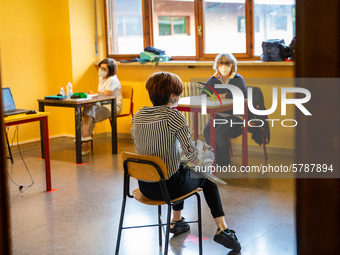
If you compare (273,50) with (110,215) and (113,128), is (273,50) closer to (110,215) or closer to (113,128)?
(113,128)

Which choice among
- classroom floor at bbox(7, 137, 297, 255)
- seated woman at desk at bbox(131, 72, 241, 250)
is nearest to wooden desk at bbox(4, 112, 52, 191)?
classroom floor at bbox(7, 137, 297, 255)

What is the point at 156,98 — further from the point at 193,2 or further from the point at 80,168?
the point at 193,2

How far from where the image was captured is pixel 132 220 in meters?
3.04

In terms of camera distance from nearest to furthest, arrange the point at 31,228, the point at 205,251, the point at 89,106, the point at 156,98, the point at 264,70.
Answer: the point at 156,98, the point at 205,251, the point at 31,228, the point at 264,70, the point at 89,106

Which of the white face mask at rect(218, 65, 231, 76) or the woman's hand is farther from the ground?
the white face mask at rect(218, 65, 231, 76)

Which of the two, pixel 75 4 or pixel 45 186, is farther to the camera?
pixel 75 4

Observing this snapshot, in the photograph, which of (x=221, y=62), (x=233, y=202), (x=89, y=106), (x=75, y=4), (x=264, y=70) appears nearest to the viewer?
(x=233, y=202)

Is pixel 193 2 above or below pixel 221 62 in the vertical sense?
above

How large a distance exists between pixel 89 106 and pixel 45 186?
4.81 feet

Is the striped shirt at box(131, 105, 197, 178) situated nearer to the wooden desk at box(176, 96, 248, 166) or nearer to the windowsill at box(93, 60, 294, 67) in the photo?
the wooden desk at box(176, 96, 248, 166)

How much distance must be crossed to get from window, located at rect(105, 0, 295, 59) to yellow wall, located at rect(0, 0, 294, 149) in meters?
0.25

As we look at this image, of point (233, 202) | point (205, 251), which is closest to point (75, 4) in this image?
point (233, 202)

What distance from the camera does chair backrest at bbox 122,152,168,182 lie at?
2096mm

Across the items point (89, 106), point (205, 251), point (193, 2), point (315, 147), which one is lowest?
point (205, 251)
